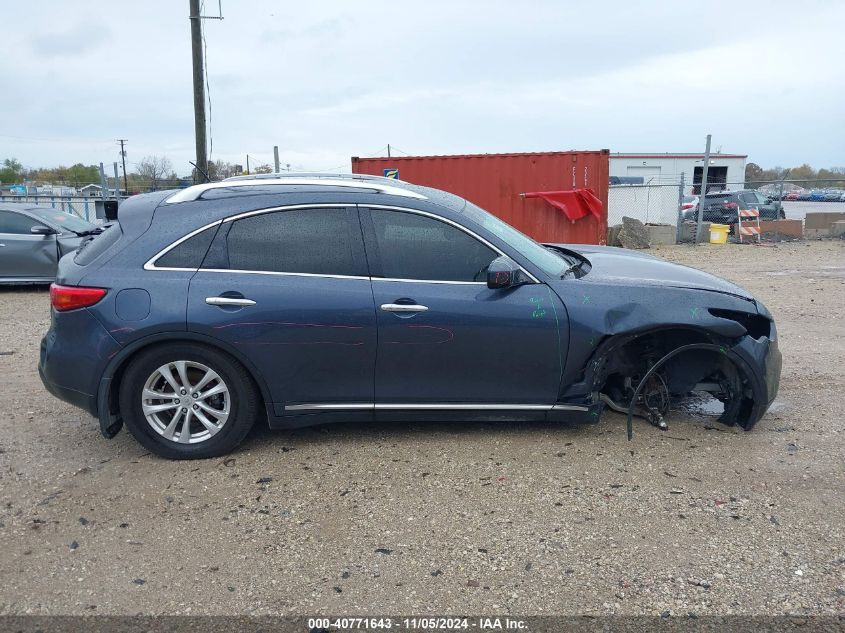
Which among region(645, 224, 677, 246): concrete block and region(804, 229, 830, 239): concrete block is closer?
region(645, 224, 677, 246): concrete block

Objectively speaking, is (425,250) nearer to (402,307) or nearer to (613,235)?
(402,307)

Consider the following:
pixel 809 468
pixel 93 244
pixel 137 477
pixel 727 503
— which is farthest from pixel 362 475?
pixel 809 468

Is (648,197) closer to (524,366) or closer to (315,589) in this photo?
(524,366)

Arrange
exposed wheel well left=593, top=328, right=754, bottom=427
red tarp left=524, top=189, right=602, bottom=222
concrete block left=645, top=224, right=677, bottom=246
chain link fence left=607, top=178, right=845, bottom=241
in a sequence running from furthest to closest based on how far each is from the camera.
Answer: chain link fence left=607, top=178, right=845, bottom=241
concrete block left=645, top=224, right=677, bottom=246
red tarp left=524, top=189, right=602, bottom=222
exposed wheel well left=593, top=328, right=754, bottom=427

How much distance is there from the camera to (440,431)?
4711mm

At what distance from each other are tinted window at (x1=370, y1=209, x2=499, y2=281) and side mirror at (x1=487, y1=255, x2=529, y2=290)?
107 millimetres

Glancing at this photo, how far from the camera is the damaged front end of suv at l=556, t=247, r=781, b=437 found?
4246 mm

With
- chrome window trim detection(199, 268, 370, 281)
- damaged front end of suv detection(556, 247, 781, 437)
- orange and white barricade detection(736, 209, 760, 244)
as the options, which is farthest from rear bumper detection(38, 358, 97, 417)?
orange and white barricade detection(736, 209, 760, 244)

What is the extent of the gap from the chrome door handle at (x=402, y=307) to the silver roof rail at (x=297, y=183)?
2.38ft

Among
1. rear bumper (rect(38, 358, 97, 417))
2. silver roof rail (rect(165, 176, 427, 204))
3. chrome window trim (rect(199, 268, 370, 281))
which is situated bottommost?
rear bumper (rect(38, 358, 97, 417))

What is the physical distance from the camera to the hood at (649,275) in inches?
174

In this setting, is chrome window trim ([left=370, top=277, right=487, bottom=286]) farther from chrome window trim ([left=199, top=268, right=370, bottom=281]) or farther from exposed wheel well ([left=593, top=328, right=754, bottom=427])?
exposed wheel well ([left=593, top=328, right=754, bottom=427])

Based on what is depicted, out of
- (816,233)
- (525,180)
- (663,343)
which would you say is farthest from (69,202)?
(816,233)

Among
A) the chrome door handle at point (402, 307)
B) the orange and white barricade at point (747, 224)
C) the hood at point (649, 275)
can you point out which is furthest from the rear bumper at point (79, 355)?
the orange and white barricade at point (747, 224)
